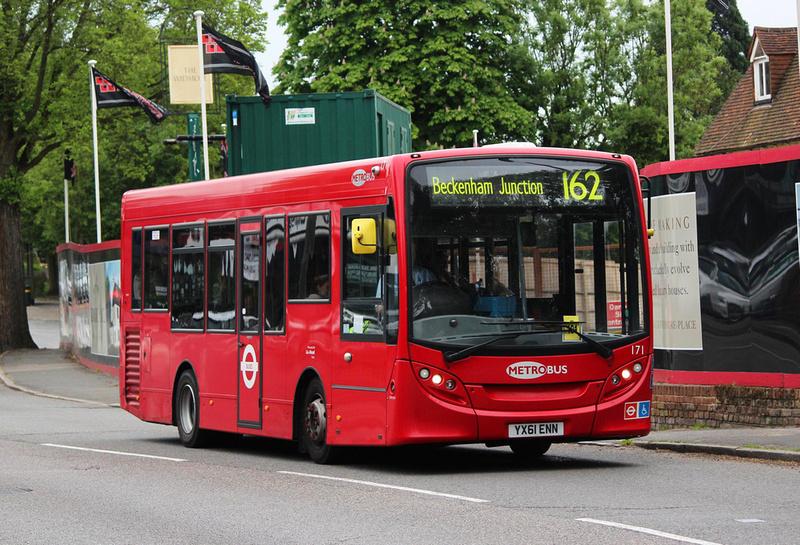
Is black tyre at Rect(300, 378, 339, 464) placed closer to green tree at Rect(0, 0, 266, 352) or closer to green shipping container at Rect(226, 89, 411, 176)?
green shipping container at Rect(226, 89, 411, 176)

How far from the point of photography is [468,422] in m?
12.1

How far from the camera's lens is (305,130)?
22594 mm

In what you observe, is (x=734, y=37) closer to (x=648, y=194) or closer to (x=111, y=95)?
(x=111, y=95)

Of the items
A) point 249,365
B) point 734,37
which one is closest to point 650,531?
point 249,365

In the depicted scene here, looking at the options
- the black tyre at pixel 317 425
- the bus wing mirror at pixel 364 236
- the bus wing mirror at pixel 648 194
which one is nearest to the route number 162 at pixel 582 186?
the bus wing mirror at pixel 648 194

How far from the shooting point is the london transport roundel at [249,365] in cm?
1498

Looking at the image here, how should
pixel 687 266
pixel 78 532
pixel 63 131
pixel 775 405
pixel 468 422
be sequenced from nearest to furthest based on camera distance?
pixel 78 532
pixel 468 422
pixel 775 405
pixel 687 266
pixel 63 131

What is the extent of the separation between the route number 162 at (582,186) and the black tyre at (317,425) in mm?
3143

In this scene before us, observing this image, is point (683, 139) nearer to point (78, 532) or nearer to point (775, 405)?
point (775, 405)

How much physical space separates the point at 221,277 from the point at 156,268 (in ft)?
7.10

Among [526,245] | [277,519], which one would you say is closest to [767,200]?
[526,245]

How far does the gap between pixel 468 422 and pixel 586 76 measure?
4955 centimetres

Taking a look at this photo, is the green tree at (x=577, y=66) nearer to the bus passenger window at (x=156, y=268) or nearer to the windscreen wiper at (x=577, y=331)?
the bus passenger window at (x=156, y=268)

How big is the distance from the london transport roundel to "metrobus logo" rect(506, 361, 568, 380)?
3.74 metres
